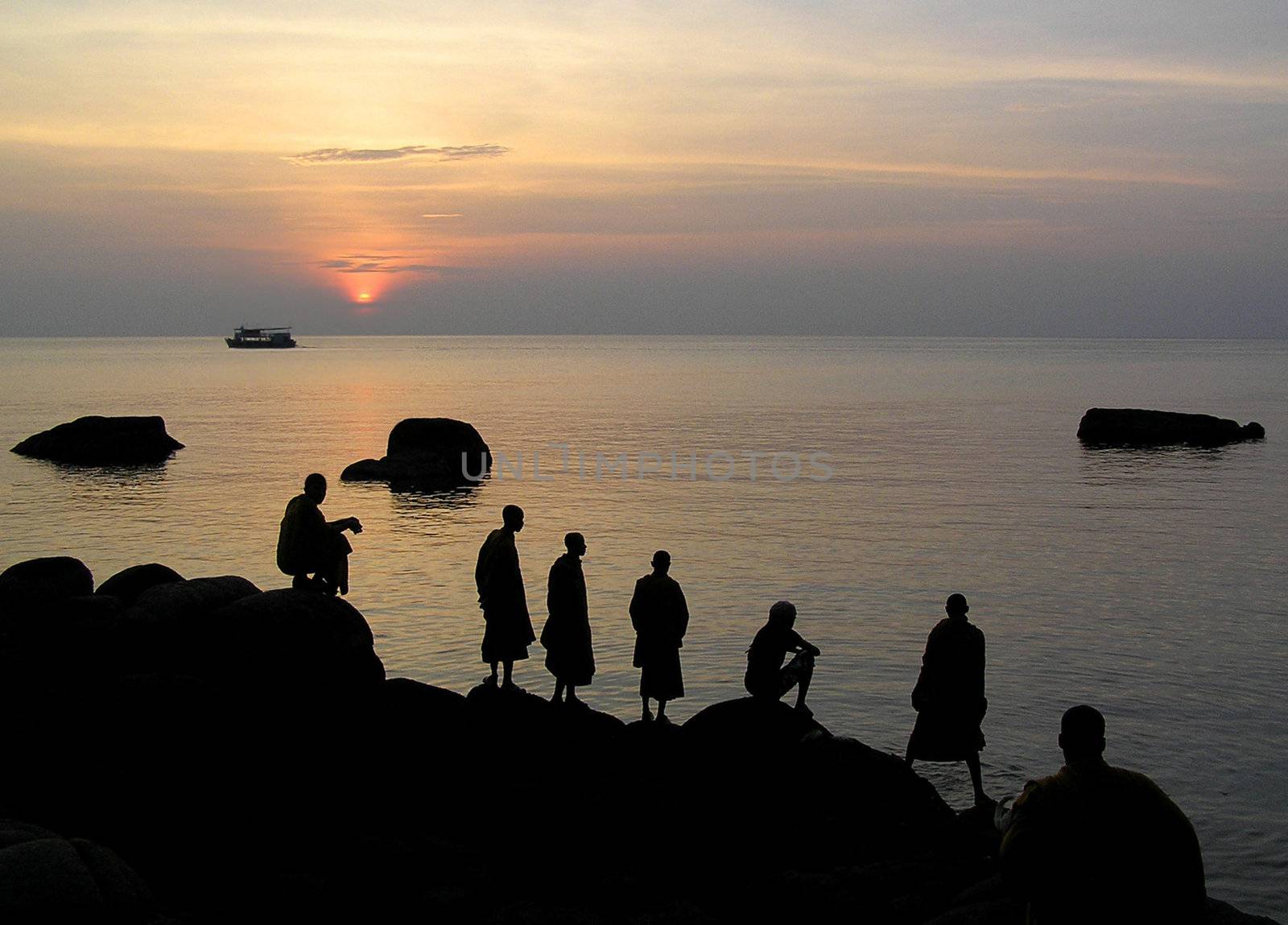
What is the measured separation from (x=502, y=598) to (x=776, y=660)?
334cm

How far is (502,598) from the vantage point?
1336cm

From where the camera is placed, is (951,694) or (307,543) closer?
(951,694)

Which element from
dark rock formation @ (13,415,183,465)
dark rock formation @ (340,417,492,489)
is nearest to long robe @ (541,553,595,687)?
dark rock formation @ (340,417,492,489)

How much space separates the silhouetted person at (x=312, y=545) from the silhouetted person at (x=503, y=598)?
1.64 meters

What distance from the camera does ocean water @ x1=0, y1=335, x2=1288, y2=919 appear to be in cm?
1573

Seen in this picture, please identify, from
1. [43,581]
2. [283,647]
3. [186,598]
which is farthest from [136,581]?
[283,647]

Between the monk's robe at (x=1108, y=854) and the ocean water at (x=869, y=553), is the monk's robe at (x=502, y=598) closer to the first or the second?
the ocean water at (x=869, y=553)

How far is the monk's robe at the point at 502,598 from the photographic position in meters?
13.3

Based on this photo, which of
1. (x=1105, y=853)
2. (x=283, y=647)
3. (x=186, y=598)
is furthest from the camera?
(x=186, y=598)

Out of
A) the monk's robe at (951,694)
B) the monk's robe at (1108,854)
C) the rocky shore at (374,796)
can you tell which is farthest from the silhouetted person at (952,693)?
the monk's robe at (1108,854)

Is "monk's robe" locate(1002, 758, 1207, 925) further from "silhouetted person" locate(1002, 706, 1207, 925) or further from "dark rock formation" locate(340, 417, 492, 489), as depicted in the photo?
"dark rock formation" locate(340, 417, 492, 489)

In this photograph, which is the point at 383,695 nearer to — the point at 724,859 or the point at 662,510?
the point at 724,859

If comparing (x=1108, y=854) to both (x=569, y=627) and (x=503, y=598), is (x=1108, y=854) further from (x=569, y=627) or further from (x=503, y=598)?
(x=503, y=598)

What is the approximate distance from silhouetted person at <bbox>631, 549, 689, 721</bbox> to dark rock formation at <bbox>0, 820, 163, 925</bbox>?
6.02 metres
